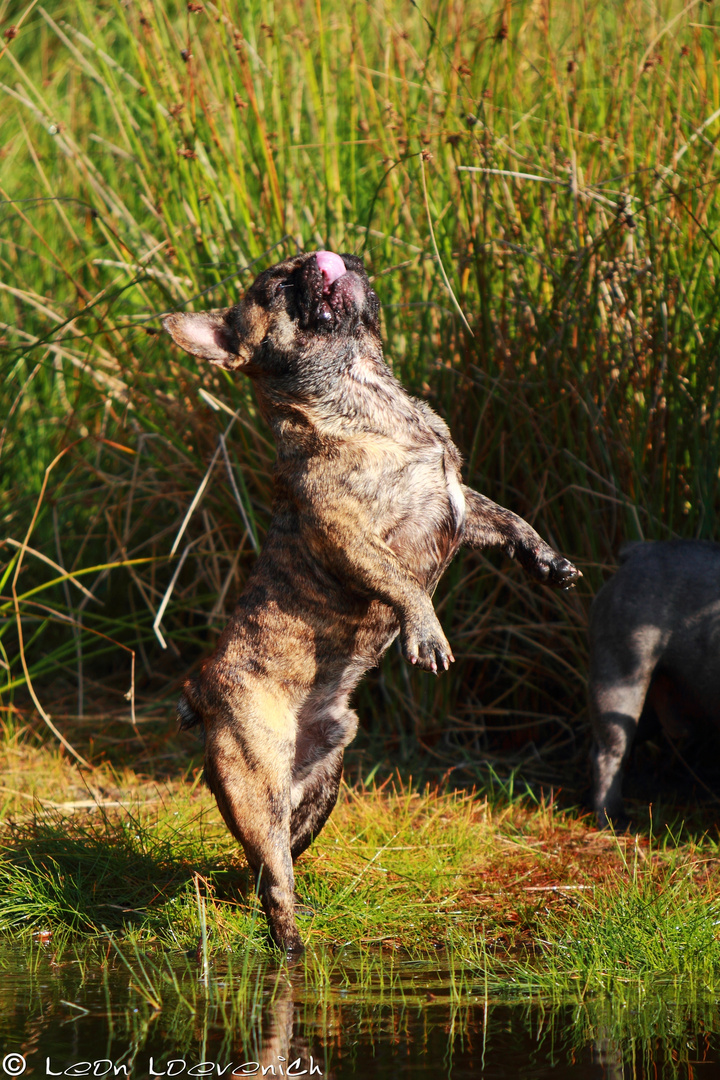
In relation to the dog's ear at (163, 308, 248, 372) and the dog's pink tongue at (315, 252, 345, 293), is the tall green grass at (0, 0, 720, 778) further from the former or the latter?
the dog's pink tongue at (315, 252, 345, 293)

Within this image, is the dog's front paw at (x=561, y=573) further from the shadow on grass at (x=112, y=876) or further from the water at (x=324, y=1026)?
the shadow on grass at (x=112, y=876)

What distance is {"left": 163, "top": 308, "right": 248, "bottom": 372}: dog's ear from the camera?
3.79m

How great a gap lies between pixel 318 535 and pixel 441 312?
2.25m

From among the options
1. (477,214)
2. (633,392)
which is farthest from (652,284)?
(477,214)

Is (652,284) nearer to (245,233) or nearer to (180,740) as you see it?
(245,233)

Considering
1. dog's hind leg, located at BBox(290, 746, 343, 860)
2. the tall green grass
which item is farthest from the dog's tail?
the tall green grass

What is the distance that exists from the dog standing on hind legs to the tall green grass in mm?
1000

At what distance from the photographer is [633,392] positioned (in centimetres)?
507

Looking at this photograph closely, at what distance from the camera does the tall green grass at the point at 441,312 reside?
16.6 ft

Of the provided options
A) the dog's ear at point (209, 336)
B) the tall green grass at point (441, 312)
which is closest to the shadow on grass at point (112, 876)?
the tall green grass at point (441, 312)

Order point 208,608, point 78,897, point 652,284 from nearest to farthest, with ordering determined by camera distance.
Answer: point 78,897 → point 652,284 → point 208,608

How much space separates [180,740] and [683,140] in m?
4.00


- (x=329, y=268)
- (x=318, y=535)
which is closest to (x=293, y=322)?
(x=329, y=268)

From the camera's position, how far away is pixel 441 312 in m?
5.52
